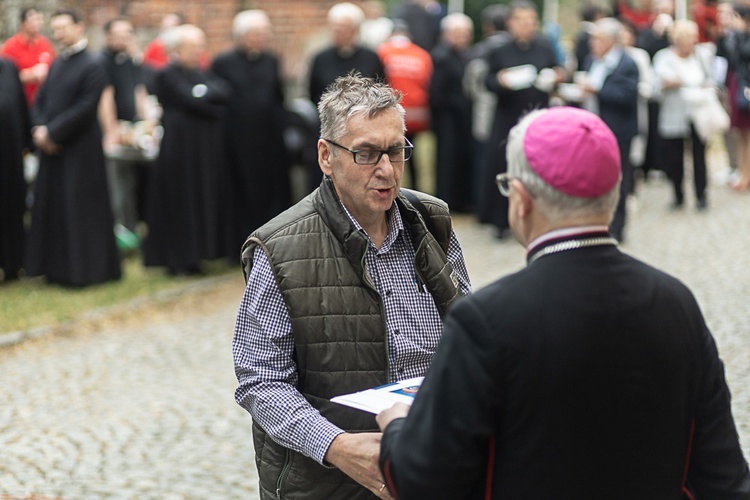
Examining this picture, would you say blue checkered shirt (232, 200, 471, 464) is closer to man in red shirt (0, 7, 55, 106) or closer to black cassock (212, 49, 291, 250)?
black cassock (212, 49, 291, 250)

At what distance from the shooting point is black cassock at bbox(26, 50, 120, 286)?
399 inches

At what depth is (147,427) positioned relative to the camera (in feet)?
21.3

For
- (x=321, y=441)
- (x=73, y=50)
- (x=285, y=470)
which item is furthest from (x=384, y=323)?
(x=73, y=50)

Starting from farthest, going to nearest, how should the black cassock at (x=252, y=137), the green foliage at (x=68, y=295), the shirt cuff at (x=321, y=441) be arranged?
the black cassock at (x=252, y=137), the green foliage at (x=68, y=295), the shirt cuff at (x=321, y=441)

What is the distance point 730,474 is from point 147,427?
4.50 meters

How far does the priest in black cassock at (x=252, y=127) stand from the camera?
1105 cm

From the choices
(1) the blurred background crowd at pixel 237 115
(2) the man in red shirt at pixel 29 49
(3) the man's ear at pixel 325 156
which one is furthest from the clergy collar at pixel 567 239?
(2) the man in red shirt at pixel 29 49

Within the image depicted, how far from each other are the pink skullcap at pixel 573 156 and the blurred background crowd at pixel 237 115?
8257 mm

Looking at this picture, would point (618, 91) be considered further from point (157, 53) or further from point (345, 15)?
point (157, 53)

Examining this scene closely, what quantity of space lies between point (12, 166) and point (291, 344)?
806 centimetres

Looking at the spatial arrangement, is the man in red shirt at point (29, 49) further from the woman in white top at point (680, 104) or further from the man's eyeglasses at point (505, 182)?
the man's eyeglasses at point (505, 182)

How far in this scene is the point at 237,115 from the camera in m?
11.2

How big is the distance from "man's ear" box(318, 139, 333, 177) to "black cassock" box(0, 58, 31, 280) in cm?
778

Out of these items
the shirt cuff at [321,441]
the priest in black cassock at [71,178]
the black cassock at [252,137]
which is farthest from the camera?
the black cassock at [252,137]
